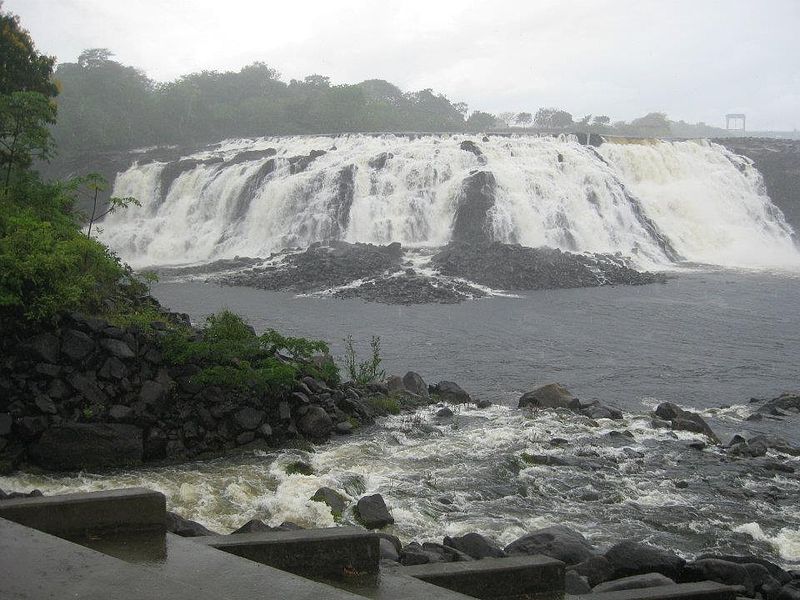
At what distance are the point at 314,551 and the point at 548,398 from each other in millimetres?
9971

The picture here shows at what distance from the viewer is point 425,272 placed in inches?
1173

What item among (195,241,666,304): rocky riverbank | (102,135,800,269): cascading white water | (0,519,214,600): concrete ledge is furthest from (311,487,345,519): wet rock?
(102,135,800,269): cascading white water

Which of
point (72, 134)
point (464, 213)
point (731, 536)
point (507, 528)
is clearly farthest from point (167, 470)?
point (72, 134)

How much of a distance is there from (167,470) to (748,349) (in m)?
15.7

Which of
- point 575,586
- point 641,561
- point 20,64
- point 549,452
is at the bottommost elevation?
point 549,452

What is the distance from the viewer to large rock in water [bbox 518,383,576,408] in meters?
15.1

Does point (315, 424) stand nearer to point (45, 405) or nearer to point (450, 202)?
point (45, 405)

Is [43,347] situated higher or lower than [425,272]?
higher

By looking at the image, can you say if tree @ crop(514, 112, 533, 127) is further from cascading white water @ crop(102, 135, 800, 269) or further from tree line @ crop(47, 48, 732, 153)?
cascading white water @ crop(102, 135, 800, 269)

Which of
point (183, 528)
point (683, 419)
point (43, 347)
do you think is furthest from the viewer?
point (683, 419)

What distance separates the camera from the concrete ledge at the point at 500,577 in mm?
5980

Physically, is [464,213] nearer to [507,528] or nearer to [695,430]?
[695,430]

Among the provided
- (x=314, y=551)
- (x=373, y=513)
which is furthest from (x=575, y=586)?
(x=373, y=513)

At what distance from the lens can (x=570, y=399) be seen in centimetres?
1520
